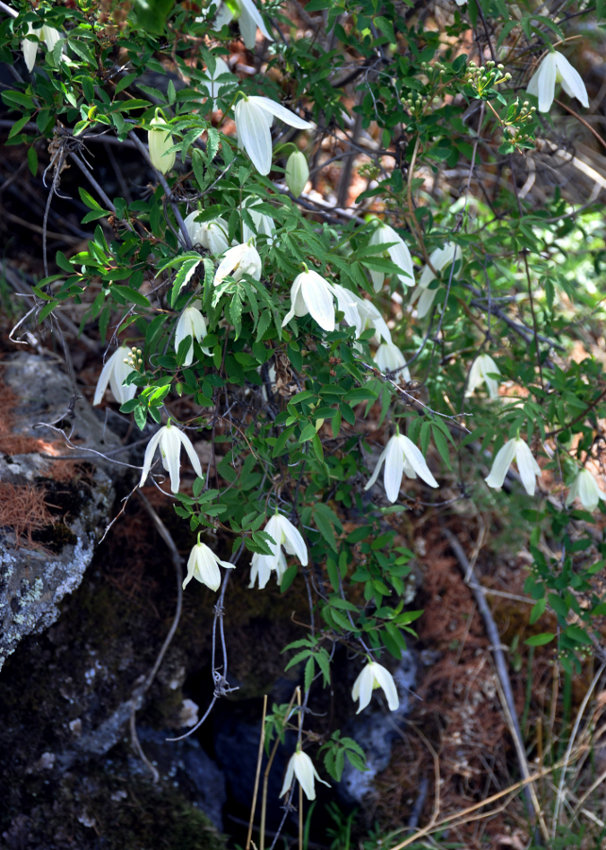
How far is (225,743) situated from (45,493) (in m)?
0.91

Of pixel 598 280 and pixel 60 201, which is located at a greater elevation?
pixel 598 280

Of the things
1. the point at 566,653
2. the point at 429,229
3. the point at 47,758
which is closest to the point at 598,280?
the point at 429,229

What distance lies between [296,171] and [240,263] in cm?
46

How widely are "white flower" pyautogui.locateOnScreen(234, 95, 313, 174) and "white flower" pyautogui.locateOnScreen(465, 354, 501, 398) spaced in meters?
0.78

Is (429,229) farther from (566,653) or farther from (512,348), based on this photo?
(566,653)

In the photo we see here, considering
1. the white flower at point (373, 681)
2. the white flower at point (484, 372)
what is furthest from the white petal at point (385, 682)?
the white flower at point (484, 372)

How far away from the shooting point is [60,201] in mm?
2680

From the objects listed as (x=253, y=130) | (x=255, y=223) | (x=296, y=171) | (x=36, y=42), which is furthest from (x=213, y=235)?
(x=36, y=42)

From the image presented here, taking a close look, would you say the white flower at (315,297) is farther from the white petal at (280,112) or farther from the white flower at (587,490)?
the white flower at (587,490)

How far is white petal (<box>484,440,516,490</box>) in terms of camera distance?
1.55 metres

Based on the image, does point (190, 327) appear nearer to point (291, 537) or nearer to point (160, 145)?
point (160, 145)

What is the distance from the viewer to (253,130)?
127cm

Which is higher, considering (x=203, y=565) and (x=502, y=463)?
(x=502, y=463)

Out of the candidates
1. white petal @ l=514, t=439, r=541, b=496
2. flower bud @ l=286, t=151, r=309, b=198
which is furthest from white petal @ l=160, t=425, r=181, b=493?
white petal @ l=514, t=439, r=541, b=496
